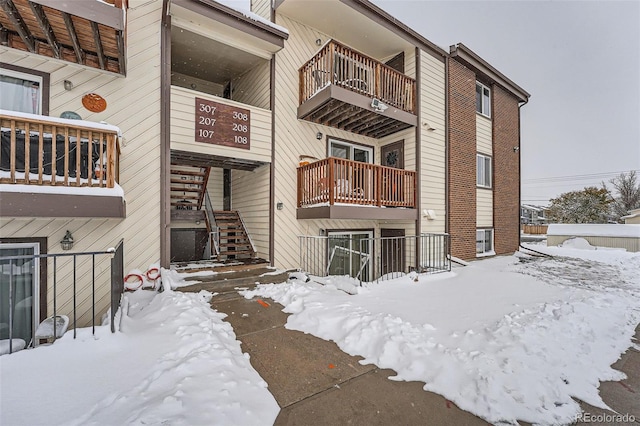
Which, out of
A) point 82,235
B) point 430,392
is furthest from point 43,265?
point 430,392

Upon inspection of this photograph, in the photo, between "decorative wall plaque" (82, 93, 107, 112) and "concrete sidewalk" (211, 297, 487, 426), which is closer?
"concrete sidewalk" (211, 297, 487, 426)

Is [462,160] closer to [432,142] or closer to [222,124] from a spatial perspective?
[432,142]

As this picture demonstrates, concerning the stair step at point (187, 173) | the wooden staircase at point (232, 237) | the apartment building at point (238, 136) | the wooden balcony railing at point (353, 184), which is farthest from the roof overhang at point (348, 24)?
the wooden staircase at point (232, 237)

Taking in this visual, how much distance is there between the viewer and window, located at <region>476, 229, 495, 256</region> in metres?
10.6

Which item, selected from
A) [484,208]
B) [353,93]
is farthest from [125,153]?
[484,208]

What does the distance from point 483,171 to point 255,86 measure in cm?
975

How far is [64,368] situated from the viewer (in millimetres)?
2203

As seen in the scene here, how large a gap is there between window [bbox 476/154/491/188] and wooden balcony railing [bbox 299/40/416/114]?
4.55 m

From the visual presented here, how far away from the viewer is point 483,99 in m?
11.1

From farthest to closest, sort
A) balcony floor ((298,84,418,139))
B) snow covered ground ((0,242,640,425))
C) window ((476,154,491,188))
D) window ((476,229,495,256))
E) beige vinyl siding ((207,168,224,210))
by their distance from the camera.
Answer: window ((476,154,491,188)), window ((476,229,495,256)), beige vinyl siding ((207,168,224,210)), balcony floor ((298,84,418,139)), snow covered ground ((0,242,640,425))

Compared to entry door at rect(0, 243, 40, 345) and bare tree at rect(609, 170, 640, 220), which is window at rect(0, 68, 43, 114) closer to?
entry door at rect(0, 243, 40, 345)

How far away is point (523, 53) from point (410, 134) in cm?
3399

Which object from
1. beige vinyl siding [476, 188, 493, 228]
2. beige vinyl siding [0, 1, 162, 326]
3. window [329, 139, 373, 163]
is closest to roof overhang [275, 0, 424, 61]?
window [329, 139, 373, 163]

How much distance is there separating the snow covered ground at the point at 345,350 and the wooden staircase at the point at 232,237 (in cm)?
238
